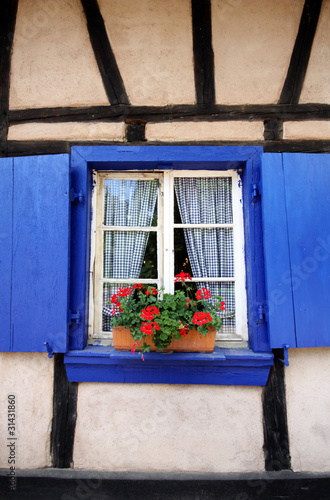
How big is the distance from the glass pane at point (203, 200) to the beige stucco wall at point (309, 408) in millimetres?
1080

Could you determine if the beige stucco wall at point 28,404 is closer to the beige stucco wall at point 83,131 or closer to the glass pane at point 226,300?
the glass pane at point 226,300

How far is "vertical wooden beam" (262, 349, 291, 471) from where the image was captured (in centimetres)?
194

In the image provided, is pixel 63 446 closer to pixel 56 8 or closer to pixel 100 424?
pixel 100 424

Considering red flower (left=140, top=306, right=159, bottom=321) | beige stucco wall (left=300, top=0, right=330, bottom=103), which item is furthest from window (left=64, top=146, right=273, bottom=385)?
beige stucco wall (left=300, top=0, right=330, bottom=103)

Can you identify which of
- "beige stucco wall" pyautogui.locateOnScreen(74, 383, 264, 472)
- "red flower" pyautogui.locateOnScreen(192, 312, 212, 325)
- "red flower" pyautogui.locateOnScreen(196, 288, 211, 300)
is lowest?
"beige stucco wall" pyautogui.locateOnScreen(74, 383, 264, 472)

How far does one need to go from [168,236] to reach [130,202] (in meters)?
0.39

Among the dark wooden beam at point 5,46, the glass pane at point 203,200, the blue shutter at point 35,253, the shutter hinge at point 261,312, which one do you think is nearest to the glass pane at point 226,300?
the shutter hinge at point 261,312

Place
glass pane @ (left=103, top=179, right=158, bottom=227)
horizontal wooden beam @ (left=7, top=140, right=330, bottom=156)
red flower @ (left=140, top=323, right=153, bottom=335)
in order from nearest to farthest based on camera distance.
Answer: red flower @ (left=140, top=323, right=153, bottom=335) < horizontal wooden beam @ (left=7, top=140, right=330, bottom=156) < glass pane @ (left=103, top=179, right=158, bottom=227)

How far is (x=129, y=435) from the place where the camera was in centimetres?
196

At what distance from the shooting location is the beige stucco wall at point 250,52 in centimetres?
220

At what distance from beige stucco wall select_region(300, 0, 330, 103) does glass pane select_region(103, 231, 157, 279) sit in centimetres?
155

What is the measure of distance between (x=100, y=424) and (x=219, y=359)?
2.96ft

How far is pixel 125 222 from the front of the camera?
2.27 metres

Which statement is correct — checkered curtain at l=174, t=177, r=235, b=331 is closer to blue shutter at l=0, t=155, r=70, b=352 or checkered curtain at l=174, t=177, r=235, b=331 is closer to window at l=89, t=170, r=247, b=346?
window at l=89, t=170, r=247, b=346
